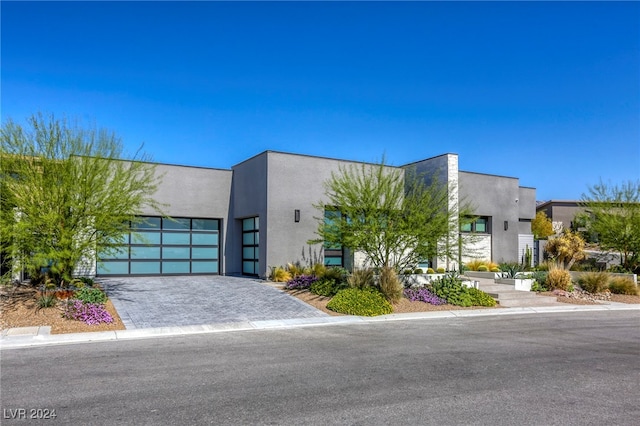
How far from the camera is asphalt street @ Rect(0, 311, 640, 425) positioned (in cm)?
546

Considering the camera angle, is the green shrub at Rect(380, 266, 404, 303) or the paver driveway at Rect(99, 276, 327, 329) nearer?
the paver driveway at Rect(99, 276, 327, 329)

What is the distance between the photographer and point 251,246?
20.6 metres

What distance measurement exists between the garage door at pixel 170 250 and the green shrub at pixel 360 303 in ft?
28.3

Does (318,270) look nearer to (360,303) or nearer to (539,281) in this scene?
(360,303)

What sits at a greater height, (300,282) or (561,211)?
(561,211)

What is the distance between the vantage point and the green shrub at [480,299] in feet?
51.4

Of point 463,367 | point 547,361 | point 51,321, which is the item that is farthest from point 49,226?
point 547,361

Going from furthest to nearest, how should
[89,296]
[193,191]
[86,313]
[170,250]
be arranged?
[193,191] → [170,250] → [89,296] → [86,313]

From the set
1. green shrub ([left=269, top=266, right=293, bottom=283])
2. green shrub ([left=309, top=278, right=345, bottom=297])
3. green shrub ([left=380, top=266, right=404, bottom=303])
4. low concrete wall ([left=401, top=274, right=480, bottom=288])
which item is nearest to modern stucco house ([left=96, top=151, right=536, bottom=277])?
green shrub ([left=269, top=266, right=293, bottom=283])

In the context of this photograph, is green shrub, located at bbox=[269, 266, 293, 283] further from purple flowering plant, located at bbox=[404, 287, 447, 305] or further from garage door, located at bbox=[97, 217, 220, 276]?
purple flowering plant, located at bbox=[404, 287, 447, 305]

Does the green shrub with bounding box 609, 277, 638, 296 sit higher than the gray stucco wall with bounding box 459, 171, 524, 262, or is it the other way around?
the gray stucco wall with bounding box 459, 171, 524, 262

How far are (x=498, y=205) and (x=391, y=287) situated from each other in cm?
1212

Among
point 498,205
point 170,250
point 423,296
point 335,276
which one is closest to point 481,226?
point 498,205

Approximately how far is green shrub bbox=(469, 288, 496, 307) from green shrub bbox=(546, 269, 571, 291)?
4.11 meters
